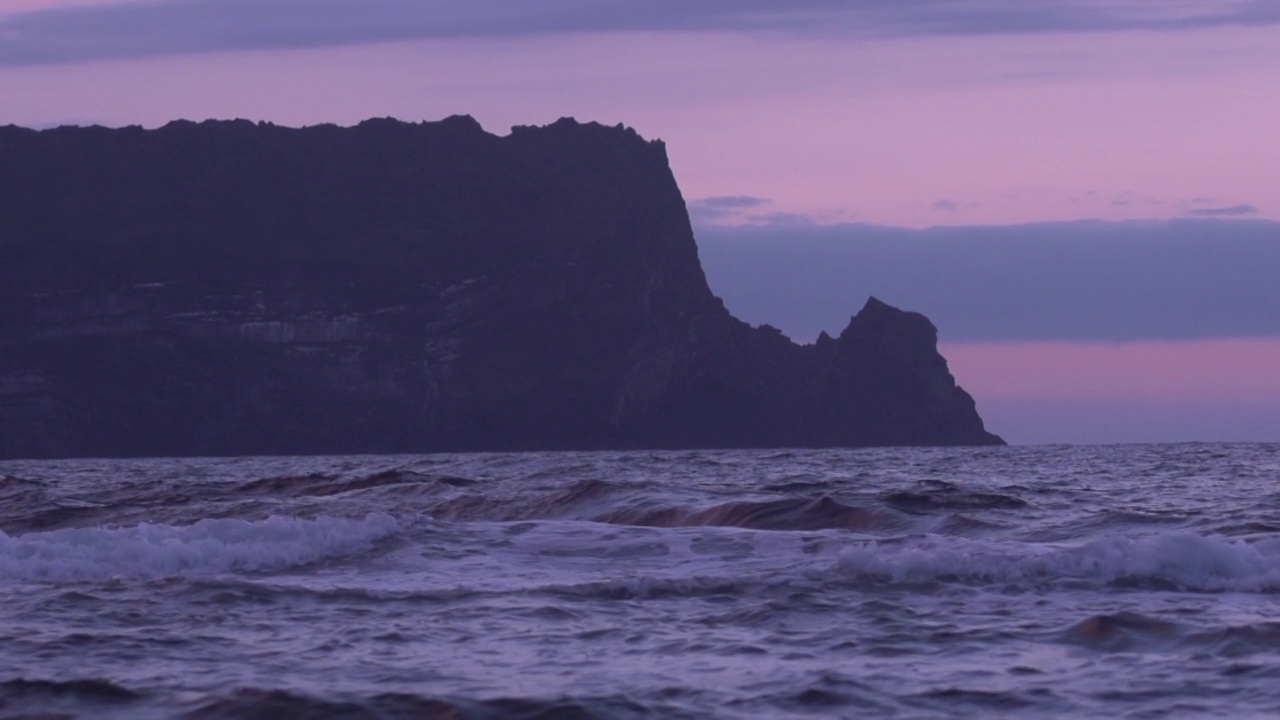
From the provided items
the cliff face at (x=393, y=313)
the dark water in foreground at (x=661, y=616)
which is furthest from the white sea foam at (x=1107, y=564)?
the cliff face at (x=393, y=313)

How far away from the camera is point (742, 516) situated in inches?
813

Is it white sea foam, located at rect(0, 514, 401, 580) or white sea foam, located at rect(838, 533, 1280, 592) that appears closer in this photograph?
white sea foam, located at rect(838, 533, 1280, 592)

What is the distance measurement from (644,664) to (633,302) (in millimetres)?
165592

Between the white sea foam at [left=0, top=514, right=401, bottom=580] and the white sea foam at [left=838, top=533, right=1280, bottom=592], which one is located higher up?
the white sea foam at [left=838, top=533, right=1280, bottom=592]

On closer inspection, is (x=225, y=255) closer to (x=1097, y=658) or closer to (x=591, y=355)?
(x=591, y=355)

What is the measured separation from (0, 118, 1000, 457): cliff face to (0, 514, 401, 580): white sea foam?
145m

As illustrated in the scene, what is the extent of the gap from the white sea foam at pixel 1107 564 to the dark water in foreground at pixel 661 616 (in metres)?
0.03

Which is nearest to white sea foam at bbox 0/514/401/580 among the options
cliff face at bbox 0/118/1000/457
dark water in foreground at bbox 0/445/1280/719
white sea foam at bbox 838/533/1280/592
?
dark water in foreground at bbox 0/445/1280/719

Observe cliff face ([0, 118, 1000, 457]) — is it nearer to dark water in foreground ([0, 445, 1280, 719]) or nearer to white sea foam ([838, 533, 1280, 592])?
dark water in foreground ([0, 445, 1280, 719])

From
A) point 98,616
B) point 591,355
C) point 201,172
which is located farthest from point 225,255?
point 98,616

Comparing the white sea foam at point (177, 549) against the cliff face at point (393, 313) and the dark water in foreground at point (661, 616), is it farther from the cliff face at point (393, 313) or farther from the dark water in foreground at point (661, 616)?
the cliff face at point (393, 313)

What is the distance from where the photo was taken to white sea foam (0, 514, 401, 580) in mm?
15472

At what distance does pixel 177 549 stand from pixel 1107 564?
936 cm

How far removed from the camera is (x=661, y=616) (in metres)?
12.3
